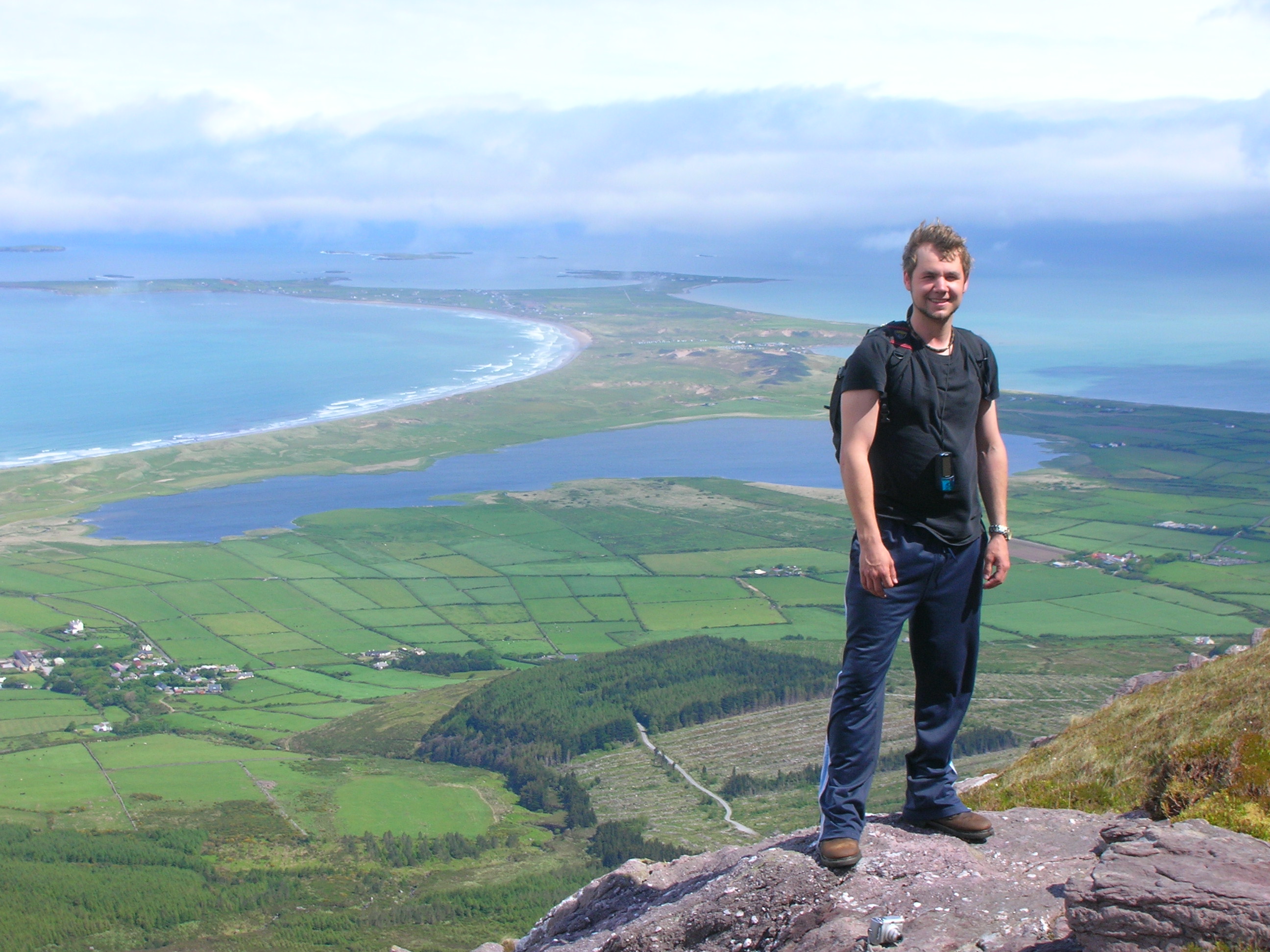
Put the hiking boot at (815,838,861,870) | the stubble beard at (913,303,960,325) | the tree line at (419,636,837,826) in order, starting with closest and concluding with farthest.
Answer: the stubble beard at (913,303,960,325)
the hiking boot at (815,838,861,870)
the tree line at (419,636,837,826)

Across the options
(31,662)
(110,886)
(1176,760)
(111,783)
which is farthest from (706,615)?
(1176,760)

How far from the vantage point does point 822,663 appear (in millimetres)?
47281

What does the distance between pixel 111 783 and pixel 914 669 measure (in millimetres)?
38882

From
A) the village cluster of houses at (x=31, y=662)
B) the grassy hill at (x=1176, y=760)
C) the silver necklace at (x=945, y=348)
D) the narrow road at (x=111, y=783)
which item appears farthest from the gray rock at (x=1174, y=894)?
the village cluster of houses at (x=31, y=662)

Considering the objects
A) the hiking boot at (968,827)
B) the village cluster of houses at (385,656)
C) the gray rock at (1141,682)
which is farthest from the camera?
the village cluster of houses at (385,656)

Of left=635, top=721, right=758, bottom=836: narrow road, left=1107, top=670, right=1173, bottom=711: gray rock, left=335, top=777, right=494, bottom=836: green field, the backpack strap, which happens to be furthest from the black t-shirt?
left=335, top=777, right=494, bottom=836: green field

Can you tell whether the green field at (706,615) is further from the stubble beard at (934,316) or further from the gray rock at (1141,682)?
the stubble beard at (934,316)

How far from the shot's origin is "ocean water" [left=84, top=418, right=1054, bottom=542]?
241 ft

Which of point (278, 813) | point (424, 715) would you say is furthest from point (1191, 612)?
point (278, 813)

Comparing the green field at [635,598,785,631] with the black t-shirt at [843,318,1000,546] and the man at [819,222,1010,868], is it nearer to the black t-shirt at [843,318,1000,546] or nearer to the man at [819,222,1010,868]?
the man at [819,222,1010,868]

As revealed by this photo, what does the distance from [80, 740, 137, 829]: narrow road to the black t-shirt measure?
35.3 meters

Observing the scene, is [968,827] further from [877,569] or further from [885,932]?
[877,569]

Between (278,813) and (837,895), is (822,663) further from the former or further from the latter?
(837,895)

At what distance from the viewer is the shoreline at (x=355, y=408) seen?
3615 inches
